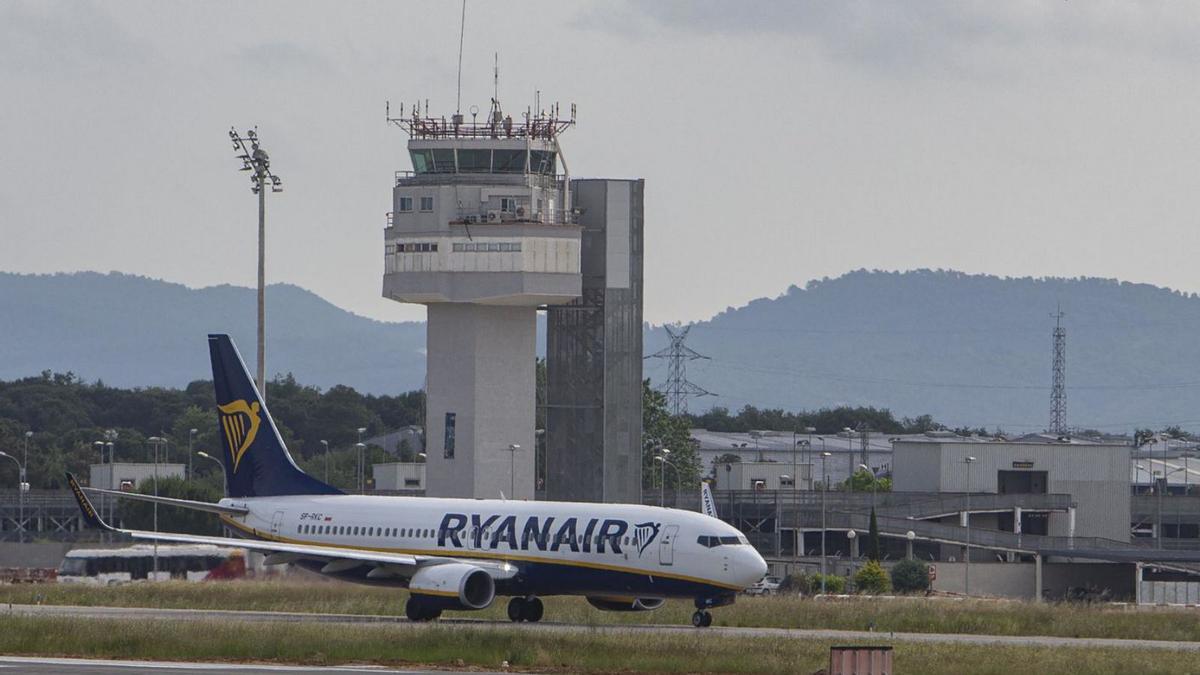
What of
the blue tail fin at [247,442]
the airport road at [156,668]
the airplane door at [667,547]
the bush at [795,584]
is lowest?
the bush at [795,584]

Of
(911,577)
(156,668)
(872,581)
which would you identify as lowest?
(911,577)

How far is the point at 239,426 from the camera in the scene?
67.5 m

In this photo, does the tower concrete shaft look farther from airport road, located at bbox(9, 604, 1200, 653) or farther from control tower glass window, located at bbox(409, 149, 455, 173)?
airport road, located at bbox(9, 604, 1200, 653)

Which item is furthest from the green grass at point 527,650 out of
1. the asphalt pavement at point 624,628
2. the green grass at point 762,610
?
the green grass at point 762,610

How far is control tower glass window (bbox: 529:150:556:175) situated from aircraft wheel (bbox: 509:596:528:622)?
50.4 m

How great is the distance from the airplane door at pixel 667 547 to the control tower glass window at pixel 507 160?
53214 millimetres

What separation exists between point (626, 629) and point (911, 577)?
4806cm

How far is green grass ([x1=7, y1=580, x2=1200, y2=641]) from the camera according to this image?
57.2 m

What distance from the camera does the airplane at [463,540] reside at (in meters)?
55.8

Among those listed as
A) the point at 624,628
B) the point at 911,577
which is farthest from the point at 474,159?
the point at 624,628

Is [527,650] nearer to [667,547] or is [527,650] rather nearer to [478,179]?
[667,547]

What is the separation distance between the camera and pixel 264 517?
6600 centimetres

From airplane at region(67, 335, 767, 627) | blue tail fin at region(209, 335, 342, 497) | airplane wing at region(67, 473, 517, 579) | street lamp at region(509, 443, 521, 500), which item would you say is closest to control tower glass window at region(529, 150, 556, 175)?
street lamp at region(509, 443, 521, 500)

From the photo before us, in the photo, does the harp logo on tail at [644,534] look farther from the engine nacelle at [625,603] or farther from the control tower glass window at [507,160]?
the control tower glass window at [507,160]
